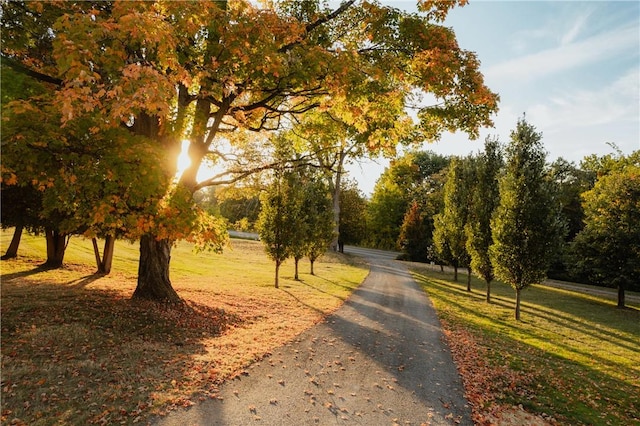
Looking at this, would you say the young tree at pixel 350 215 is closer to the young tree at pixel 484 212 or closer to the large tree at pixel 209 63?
the young tree at pixel 484 212

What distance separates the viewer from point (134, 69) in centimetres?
600

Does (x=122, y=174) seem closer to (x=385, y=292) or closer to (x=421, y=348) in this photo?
(x=421, y=348)

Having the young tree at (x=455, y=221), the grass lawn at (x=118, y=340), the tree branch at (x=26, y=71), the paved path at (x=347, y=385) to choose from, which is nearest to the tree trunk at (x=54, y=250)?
the grass lawn at (x=118, y=340)

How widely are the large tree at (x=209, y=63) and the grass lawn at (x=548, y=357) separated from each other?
709 centimetres

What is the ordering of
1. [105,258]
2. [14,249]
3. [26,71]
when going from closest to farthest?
[26,71] → [105,258] → [14,249]

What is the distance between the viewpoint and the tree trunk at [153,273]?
40.1 feet

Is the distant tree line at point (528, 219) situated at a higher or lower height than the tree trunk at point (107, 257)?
higher

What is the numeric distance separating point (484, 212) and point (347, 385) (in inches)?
784

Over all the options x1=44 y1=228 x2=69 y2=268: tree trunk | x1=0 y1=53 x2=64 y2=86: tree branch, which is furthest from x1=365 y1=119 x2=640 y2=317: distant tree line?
x1=44 y1=228 x2=69 y2=268: tree trunk

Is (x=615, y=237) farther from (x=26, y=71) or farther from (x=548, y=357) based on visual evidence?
(x=26, y=71)

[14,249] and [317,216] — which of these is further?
[317,216]

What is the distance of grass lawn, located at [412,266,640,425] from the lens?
8.30 metres

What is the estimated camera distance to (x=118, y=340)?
900 cm

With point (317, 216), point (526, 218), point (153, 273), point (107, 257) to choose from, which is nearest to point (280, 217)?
point (317, 216)
